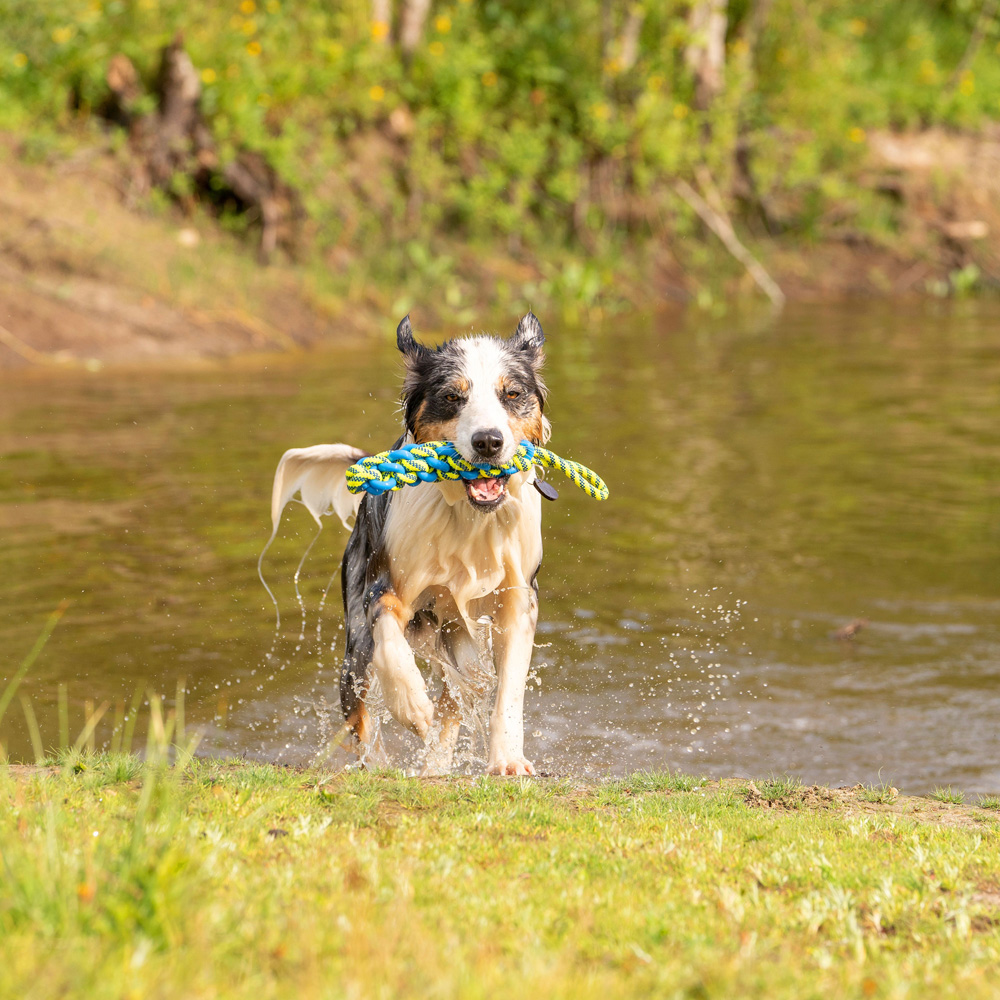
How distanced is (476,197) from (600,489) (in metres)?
17.3

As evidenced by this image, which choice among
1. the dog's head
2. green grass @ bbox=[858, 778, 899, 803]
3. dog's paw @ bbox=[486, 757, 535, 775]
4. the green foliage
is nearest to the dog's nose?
the dog's head

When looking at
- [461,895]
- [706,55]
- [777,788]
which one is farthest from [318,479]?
[706,55]

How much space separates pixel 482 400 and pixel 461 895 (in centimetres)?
261

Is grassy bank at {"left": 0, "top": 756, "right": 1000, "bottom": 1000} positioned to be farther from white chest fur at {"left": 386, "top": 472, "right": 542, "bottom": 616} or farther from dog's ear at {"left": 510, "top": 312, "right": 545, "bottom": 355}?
dog's ear at {"left": 510, "top": 312, "right": 545, "bottom": 355}

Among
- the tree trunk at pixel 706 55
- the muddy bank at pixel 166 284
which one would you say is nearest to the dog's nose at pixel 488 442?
the muddy bank at pixel 166 284

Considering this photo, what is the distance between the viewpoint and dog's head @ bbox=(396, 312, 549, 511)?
17.3ft

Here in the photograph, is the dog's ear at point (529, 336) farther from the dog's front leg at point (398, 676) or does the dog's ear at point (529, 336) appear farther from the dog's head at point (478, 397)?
the dog's front leg at point (398, 676)

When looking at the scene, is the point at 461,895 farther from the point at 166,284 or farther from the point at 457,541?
the point at 166,284

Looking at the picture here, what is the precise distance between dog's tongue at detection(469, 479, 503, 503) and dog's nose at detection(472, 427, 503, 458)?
0.67 ft

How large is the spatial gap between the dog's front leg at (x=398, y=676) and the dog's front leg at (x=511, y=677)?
0.32 m

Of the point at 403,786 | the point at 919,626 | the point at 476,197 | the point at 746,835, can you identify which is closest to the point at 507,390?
the point at 403,786

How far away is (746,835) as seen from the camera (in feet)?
13.9

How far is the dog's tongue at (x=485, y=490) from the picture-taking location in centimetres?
540

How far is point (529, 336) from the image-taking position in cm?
595
